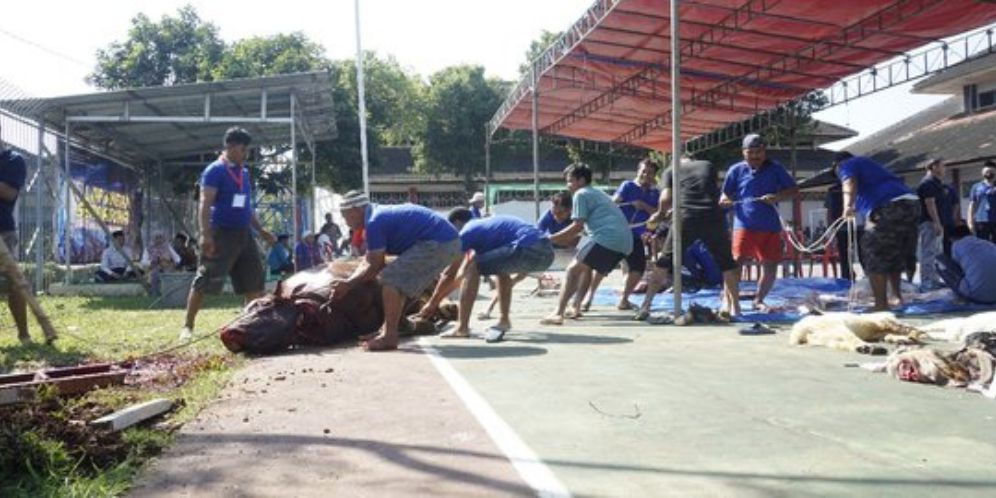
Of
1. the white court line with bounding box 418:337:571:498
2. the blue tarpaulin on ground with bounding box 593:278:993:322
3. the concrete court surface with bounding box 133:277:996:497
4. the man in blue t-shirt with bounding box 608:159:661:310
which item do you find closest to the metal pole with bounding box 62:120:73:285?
the blue tarpaulin on ground with bounding box 593:278:993:322

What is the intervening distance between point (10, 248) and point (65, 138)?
761cm

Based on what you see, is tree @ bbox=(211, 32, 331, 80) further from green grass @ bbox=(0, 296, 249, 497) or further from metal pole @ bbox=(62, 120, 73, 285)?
Answer: green grass @ bbox=(0, 296, 249, 497)

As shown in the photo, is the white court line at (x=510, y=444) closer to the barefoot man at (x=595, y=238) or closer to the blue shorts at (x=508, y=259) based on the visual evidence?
the blue shorts at (x=508, y=259)

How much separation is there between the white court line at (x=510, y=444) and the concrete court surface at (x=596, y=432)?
0.02 m

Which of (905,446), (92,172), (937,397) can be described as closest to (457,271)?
(937,397)

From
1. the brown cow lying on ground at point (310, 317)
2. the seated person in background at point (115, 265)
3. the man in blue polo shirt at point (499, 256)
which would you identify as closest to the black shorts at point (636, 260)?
the man in blue polo shirt at point (499, 256)

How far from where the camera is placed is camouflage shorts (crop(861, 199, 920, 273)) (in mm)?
7758

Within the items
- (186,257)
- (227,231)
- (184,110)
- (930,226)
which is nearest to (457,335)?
(227,231)

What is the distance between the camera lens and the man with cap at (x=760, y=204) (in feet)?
28.6

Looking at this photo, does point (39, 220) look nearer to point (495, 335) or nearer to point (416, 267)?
point (416, 267)

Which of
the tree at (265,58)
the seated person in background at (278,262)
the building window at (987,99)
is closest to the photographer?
the seated person in background at (278,262)

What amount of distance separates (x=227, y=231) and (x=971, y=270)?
24.3ft

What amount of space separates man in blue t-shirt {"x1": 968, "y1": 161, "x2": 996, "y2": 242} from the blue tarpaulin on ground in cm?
253

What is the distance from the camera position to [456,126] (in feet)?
156
